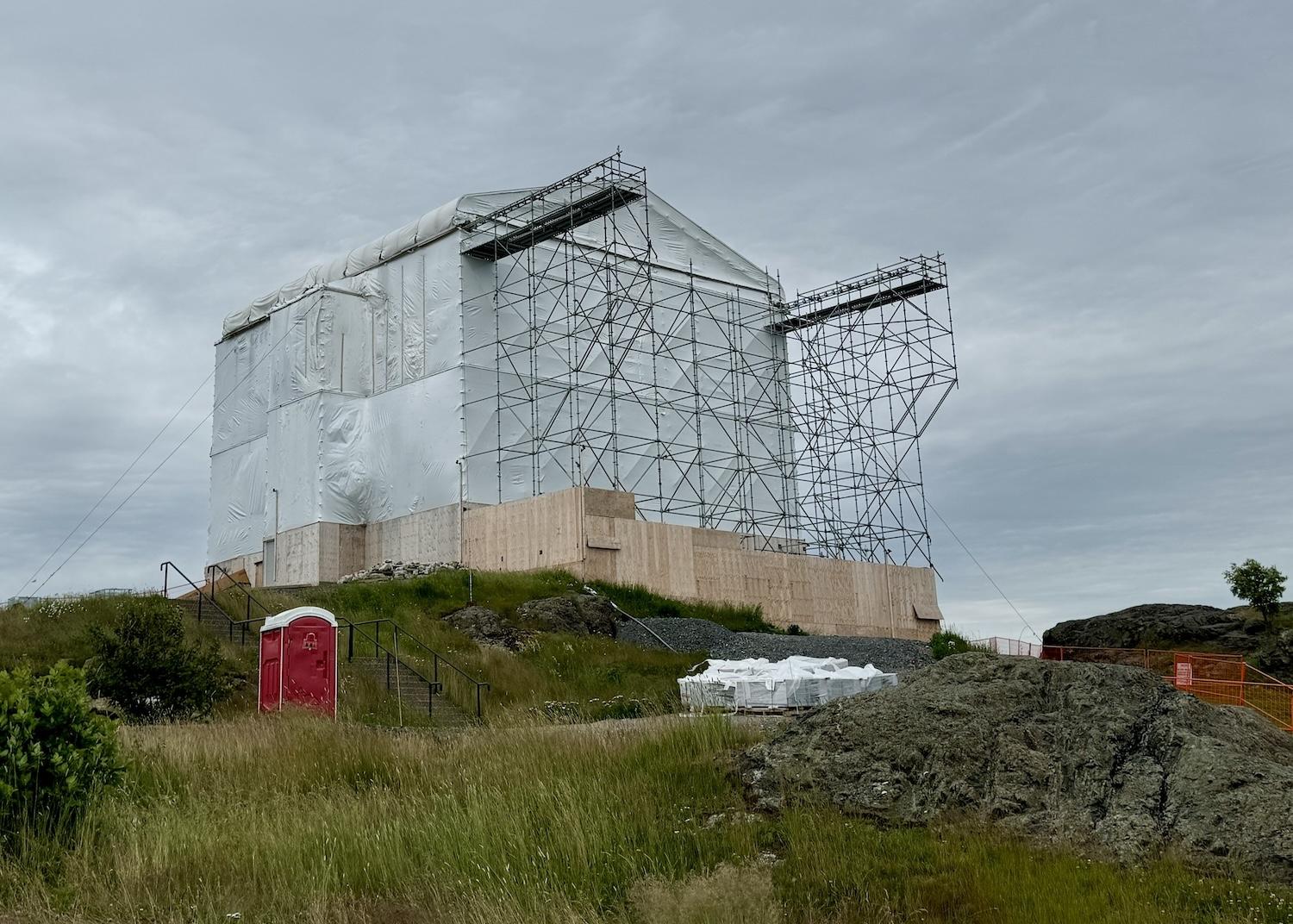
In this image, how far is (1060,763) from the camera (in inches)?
371

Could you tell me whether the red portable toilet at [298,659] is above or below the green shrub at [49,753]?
above

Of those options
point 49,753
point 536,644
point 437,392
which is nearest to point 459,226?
point 437,392

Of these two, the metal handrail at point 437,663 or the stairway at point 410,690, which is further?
the metal handrail at point 437,663

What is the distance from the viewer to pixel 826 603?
40250mm

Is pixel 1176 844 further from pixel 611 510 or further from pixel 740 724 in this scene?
pixel 611 510

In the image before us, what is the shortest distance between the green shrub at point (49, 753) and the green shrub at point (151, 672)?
8.65 metres

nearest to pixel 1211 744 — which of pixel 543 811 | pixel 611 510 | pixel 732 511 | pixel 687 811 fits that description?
pixel 687 811

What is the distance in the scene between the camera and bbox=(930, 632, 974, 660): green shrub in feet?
114

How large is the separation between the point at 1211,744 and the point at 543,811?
15.6ft

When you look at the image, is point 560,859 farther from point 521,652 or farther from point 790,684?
point 521,652

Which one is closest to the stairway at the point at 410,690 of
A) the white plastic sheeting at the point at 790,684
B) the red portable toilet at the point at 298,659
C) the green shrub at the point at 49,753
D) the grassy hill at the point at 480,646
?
the grassy hill at the point at 480,646

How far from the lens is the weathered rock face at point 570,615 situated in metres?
30.0

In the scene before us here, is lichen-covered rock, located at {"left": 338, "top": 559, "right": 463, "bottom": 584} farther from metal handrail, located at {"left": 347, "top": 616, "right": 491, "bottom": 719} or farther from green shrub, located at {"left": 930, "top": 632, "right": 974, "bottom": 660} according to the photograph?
green shrub, located at {"left": 930, "top": 632, "right": 974, "bottom": 660}

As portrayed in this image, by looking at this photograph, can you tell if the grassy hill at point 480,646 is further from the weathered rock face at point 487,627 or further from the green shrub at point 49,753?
the green shrub at point 49,753
